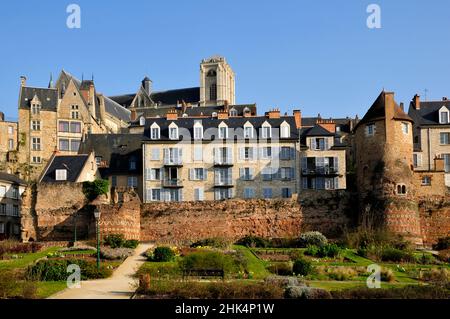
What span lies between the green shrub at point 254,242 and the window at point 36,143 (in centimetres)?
3500

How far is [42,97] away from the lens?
84500 millimetres

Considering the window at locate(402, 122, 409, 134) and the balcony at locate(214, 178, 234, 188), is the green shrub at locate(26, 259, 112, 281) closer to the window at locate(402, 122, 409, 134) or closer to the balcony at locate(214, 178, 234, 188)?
the balcony at locate(214, 178, 234, 188)

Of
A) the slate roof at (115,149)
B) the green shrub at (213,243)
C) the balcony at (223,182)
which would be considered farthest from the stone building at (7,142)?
the green shrub at (213,243)

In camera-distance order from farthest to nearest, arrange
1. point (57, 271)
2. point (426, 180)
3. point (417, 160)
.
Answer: point (417, 160) → point (426, 180) → point (57, 271)

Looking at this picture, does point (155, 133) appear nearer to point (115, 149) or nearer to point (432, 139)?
point (115, 149)

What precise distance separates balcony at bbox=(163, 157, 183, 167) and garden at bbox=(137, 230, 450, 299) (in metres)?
11.1

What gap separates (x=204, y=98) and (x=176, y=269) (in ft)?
251

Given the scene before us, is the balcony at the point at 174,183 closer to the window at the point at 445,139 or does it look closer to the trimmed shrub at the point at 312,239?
the trimmed shrub at the point at 312,239

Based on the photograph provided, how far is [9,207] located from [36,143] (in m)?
16.0

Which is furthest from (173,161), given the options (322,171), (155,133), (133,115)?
(133,115)
